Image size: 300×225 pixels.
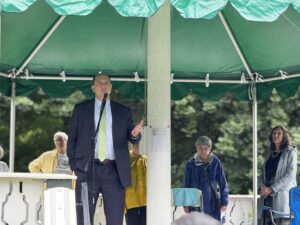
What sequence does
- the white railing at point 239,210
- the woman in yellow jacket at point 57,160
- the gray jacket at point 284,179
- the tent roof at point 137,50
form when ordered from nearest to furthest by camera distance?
1. the gray jacket at point 284,179
2. the tent roof at point 137,50
3. the woman in yellow jacket at point 57,160
4. the white railing at point 239,210

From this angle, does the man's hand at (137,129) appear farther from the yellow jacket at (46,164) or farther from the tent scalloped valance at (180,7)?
the yellow jacket at (46,164)

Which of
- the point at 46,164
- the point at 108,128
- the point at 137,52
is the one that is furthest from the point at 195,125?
the point at 108,128

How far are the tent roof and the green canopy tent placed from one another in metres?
0.01

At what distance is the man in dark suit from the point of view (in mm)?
10297

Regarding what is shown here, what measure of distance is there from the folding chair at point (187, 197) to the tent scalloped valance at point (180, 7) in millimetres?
3879

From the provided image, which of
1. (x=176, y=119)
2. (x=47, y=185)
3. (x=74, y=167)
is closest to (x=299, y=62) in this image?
(x=74, y=167)

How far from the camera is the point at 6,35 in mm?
12719

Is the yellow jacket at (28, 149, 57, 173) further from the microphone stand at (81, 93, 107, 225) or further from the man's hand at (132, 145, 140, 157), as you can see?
the microphone stand at (81, 93, 107, 225)

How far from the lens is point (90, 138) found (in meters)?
10.4

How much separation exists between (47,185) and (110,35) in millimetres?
4943

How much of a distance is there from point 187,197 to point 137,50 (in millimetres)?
2417

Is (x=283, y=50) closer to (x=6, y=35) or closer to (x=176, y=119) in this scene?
(x=6, y=35)

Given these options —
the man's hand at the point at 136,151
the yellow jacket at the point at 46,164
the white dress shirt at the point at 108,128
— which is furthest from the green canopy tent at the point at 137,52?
the white dress shirt at the point at 108,128

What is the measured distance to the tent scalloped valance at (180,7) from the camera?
28.9 feet
